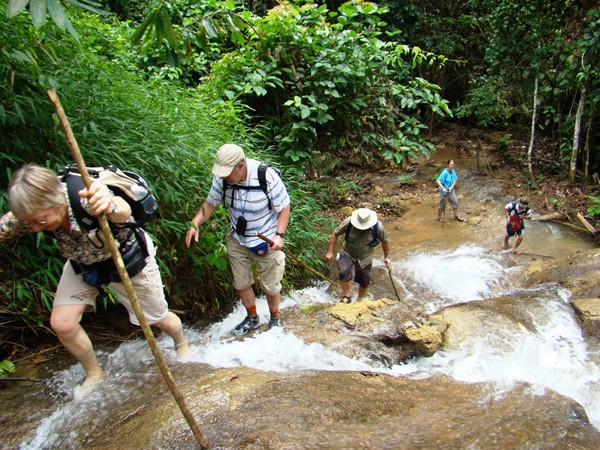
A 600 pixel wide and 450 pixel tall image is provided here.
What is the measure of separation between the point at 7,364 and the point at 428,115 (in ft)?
43.0

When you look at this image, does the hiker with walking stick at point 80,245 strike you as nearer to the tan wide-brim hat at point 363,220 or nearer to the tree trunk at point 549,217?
the tan wide-brim hat at point 363,220

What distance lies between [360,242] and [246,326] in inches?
70.1

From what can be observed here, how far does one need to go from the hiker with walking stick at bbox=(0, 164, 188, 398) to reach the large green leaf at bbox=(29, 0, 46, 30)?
2.19 feet

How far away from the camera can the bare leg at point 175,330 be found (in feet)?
9.98

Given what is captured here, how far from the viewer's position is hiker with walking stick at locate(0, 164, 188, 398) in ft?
6.56

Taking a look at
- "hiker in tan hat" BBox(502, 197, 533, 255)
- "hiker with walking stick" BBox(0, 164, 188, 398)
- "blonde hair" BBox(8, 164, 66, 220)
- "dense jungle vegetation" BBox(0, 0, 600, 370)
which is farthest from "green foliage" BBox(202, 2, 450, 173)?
"blonde hair" BBox(8, 164, 66, 220)

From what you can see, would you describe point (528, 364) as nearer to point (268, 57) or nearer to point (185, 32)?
point (185, 32)

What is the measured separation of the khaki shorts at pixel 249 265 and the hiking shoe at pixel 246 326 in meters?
0.38

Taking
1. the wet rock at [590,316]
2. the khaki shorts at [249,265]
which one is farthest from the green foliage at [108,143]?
the wet rock at [590,316]

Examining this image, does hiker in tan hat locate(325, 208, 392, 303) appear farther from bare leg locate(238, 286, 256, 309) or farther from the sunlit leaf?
the sunlit leaf

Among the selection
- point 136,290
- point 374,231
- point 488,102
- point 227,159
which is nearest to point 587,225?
point 488,102

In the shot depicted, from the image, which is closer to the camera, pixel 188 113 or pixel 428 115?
pixel 188 113

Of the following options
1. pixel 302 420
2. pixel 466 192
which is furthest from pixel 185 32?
pixel 466 192

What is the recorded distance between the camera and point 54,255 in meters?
3.31
